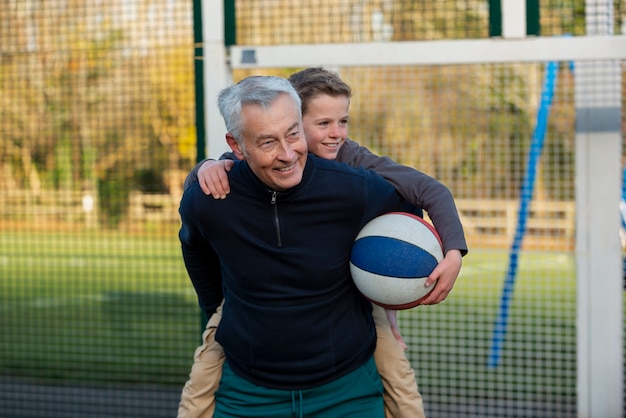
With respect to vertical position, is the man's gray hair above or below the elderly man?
above

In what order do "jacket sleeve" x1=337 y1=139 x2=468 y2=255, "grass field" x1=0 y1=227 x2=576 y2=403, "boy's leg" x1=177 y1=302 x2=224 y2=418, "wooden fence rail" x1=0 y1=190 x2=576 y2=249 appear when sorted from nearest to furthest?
"jacket sleeve" x1=337 y1=139 x2=468 y2=255
"boy's leg" x1=177 y1=302 x2=224 y2=418
"wooden fence rail" x1=0 y1=190 x2=576 y2=249
"grass field" x1=0 y1=227 x2=576 y2=403

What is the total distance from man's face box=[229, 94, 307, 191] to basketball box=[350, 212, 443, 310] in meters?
0.37

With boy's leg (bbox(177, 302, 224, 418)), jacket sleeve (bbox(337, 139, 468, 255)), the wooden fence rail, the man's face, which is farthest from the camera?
the wooden fence rail

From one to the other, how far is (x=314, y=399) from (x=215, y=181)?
841 mm

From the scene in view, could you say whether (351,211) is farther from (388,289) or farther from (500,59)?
(500,59)

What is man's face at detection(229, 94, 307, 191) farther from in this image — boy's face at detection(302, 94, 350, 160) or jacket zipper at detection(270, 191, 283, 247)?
boy's face at detection(302, 94, 350, 160)

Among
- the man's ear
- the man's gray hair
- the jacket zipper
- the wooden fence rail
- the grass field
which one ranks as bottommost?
the grass field

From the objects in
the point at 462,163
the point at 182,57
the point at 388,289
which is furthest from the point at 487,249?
the point at 388,289

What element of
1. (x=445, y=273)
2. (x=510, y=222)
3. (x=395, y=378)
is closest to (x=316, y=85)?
(x=445, y=273)

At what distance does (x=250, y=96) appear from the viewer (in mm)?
2826

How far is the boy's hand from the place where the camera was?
2973 millimetres

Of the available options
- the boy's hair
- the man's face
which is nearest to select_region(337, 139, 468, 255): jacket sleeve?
the boy's hair

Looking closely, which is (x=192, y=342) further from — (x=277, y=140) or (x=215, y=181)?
(x=277, y=140)

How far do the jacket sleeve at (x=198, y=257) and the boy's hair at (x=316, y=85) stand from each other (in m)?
0.60
